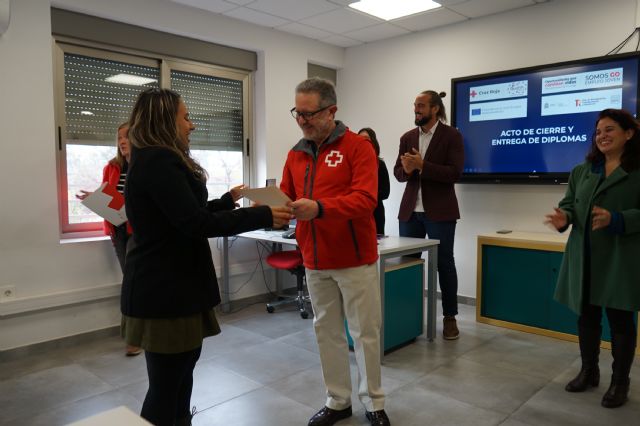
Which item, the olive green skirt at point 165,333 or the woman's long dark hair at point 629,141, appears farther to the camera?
the woman's long dark hair at point 629,141

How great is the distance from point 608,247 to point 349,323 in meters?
1.34

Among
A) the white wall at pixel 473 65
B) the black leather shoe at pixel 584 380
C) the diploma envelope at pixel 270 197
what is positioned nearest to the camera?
the diploma envelope at pixel 270 197

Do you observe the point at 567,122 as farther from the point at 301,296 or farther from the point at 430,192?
the point at 301,296

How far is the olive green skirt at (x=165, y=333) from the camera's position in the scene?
144 cm

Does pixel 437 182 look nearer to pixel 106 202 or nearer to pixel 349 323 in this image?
pixel 349 323

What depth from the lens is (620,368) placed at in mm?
2455

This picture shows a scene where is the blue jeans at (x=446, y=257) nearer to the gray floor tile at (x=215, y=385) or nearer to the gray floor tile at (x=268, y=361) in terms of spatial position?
the gray floor tile at (x=268, y=361)

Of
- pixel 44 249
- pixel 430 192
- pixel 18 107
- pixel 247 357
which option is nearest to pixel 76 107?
pixel 18 107

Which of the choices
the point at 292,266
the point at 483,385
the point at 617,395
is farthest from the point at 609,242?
the point at 292,266

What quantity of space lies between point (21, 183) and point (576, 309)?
3485mm

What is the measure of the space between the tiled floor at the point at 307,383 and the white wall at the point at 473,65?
3.66ft

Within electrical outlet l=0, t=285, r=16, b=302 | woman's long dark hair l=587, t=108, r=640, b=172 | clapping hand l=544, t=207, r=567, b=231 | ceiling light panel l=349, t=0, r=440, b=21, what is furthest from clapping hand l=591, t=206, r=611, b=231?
A: electrical outlet l=0, t=285, r=16, b=302

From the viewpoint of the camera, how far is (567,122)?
3.81 metres

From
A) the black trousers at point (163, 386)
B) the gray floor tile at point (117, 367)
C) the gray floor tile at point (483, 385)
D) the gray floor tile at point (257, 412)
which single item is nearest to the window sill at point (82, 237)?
the gray floor tile at point (117, 367)
